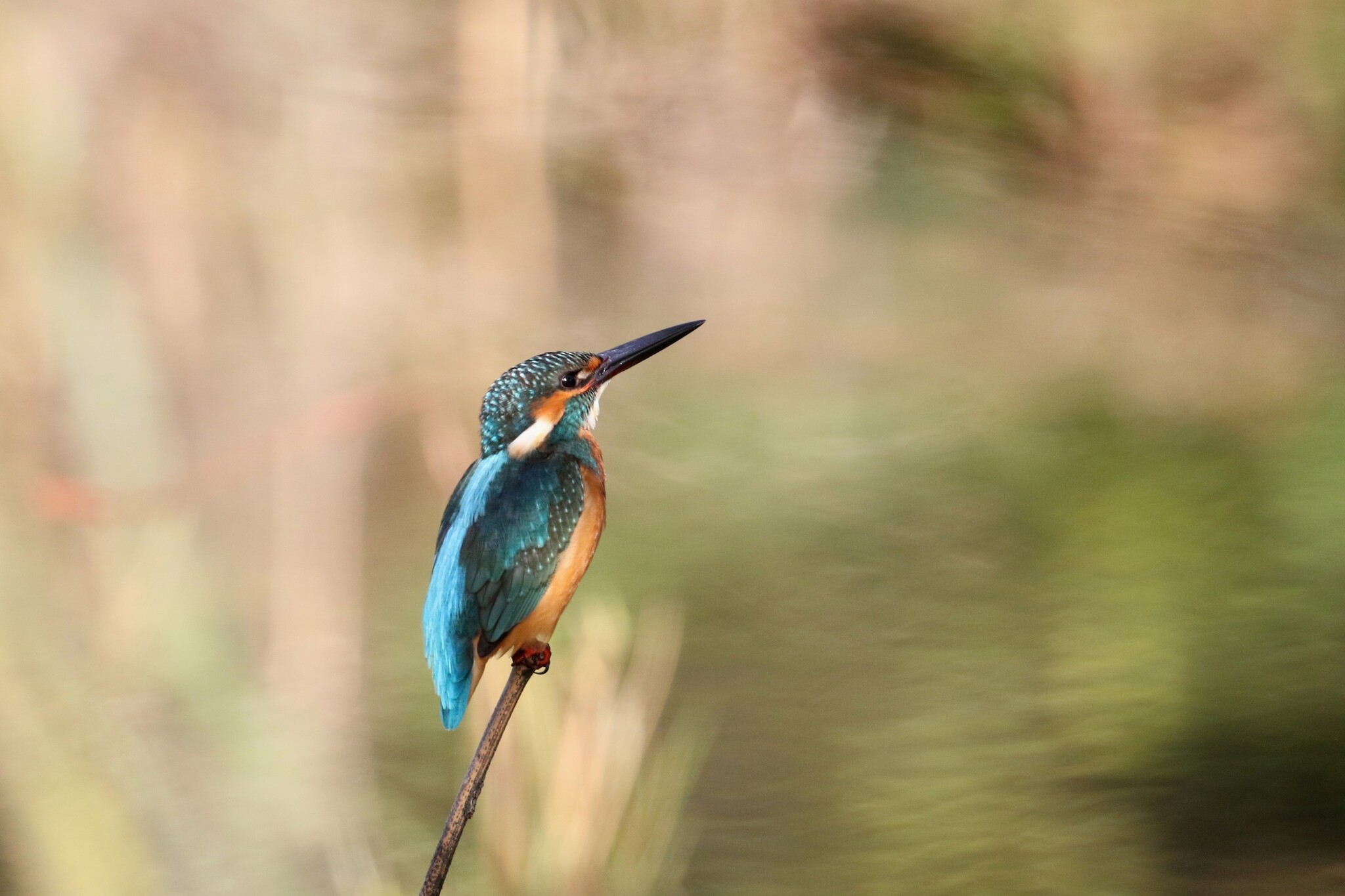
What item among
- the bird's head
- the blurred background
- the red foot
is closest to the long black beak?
the bird's head

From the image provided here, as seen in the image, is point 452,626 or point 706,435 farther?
point 706,435

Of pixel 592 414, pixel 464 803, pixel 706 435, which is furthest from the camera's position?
pixel 706 435

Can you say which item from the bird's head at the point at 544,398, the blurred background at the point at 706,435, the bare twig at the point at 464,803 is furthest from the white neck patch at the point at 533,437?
the blurred background at the point at 706,435

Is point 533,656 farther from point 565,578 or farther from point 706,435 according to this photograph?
point 706,435

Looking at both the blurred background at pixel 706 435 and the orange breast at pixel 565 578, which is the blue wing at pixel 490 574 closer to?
the orange breast at pixel 565 578

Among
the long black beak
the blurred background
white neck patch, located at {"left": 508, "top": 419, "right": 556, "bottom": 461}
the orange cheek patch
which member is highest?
the long black beak

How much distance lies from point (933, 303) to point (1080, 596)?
0.77 m

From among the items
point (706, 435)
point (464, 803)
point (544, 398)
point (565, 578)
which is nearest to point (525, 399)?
point (544, 398)

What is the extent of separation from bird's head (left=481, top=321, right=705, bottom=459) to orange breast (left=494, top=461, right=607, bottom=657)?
56 mm

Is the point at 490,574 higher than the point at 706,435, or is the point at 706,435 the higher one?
the point at 490,574

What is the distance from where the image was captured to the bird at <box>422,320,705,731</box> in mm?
608

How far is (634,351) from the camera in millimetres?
641

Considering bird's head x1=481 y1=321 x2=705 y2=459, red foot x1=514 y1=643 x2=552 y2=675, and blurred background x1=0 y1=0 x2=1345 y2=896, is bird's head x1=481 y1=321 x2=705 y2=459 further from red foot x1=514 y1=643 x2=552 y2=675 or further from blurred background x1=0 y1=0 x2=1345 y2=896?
blurred background x1=0 y1=0 x2=1345 y2=896

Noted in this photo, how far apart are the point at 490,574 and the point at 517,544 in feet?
0.07
